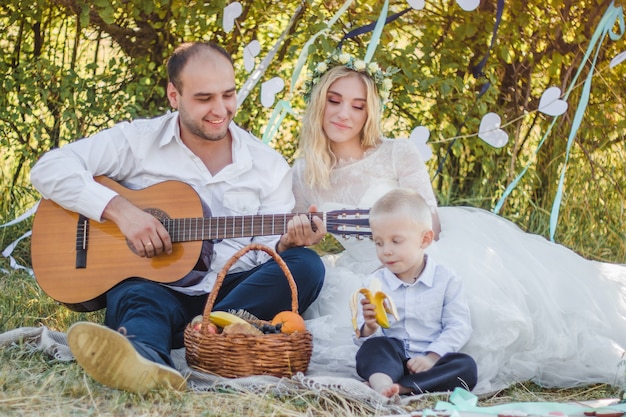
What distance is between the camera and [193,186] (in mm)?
3803

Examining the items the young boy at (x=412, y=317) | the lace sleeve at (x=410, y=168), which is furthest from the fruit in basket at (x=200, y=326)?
the lace sleeve at (x=410, y=168)

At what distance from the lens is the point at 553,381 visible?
3412 millimetres

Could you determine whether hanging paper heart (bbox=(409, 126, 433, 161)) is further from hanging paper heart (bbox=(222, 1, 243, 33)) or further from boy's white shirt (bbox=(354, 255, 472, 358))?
boy's white shirt (bbox=(354, 255, 472, 358))

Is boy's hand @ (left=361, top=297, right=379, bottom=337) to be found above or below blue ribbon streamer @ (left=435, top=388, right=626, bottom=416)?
above

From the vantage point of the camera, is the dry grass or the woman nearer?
the dry grass

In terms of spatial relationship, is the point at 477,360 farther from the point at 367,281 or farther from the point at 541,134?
the point at 541,134

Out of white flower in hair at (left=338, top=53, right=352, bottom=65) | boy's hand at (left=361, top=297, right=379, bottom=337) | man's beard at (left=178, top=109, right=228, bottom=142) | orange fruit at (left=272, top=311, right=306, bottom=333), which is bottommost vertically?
orange fruit at (left=272, top=311, right=306, bottom=333)

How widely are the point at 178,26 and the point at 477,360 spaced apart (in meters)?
3.23

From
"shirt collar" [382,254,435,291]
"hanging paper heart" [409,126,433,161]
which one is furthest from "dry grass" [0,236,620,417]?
"hanging paper heart" [409,126,433,161]

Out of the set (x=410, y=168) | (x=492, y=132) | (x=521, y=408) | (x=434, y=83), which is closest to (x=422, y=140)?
(x=434, y=83)

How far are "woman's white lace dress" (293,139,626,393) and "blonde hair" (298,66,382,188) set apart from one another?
60 millimetres

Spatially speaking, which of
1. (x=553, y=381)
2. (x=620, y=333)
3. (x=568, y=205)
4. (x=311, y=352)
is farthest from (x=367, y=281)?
(x=568, y=205)

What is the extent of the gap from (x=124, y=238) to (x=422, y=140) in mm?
2300

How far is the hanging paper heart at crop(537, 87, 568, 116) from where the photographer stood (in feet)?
17.6
